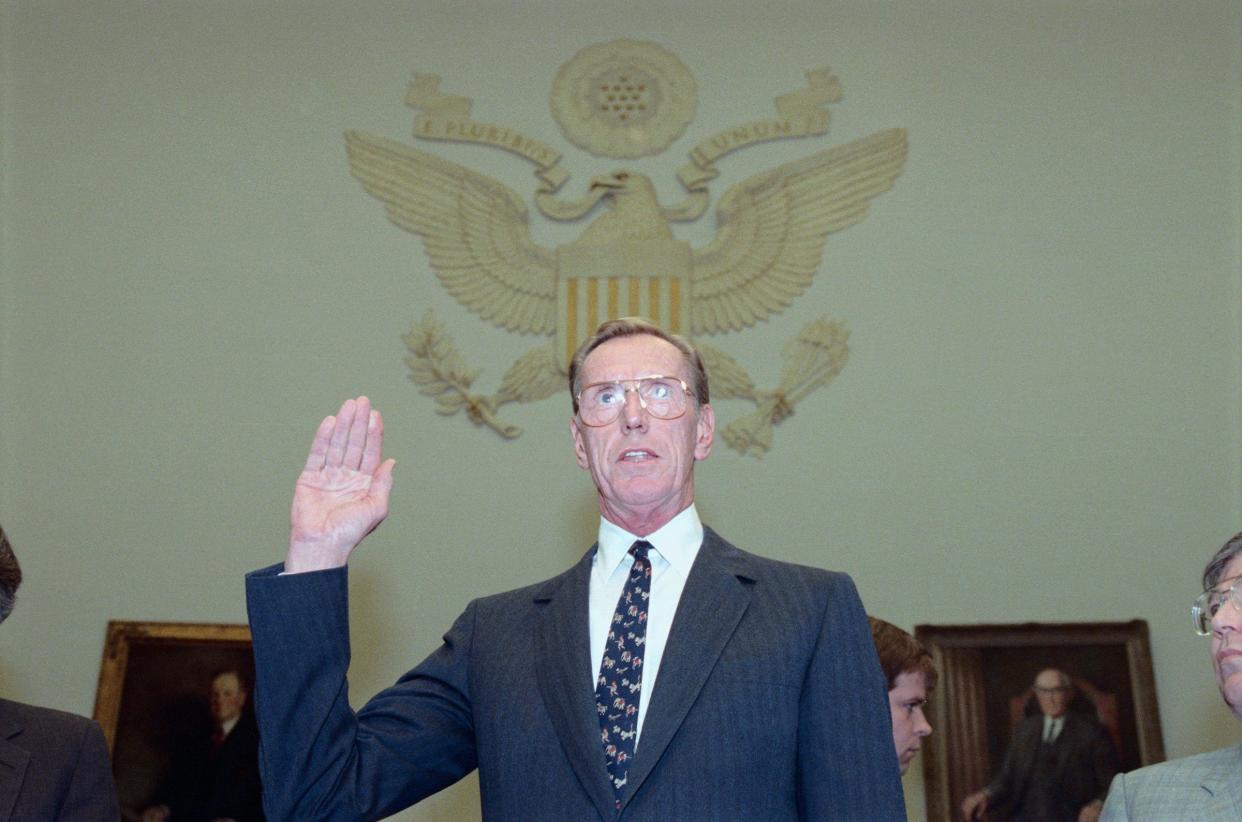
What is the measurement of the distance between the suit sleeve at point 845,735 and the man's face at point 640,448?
377 millimetres

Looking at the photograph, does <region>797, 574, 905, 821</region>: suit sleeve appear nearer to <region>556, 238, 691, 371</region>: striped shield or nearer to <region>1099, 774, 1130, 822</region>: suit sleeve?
<region>1099, 774, 1130, 822</region>: suit sleeve

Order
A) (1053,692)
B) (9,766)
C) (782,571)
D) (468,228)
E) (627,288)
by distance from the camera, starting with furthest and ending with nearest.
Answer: (468,228), (627,288), (1053,692), (9,766), (782,571)

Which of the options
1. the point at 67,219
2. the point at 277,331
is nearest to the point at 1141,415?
the point at 277,331

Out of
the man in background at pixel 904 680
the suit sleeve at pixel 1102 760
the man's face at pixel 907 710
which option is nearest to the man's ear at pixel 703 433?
the man in background at pixel 904 680

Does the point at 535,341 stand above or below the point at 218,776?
above

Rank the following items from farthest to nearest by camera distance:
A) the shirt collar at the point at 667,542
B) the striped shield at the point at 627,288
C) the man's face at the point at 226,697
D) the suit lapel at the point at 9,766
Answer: the striped shield at the point at 627,288
the man's face at the point at 226,697
the suit lapel at the point at 9,766
the shirt collar at the point at 667,542

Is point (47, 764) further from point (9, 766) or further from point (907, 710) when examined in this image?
point (907, 710)

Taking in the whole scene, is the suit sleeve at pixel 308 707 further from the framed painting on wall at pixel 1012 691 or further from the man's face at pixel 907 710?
the framed painting on wall at pixel 1012 691

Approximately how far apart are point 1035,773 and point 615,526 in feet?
9.06

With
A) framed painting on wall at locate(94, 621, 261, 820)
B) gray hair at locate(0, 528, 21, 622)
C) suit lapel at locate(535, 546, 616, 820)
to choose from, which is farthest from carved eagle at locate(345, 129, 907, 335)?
suit lapel at locate(535, 546, 616, 820)

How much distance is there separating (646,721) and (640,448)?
0.53 meters

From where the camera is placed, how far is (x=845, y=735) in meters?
2.12

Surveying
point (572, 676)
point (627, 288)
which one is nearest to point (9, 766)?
point (572, 676)

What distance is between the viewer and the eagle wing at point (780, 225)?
5.18 metres
